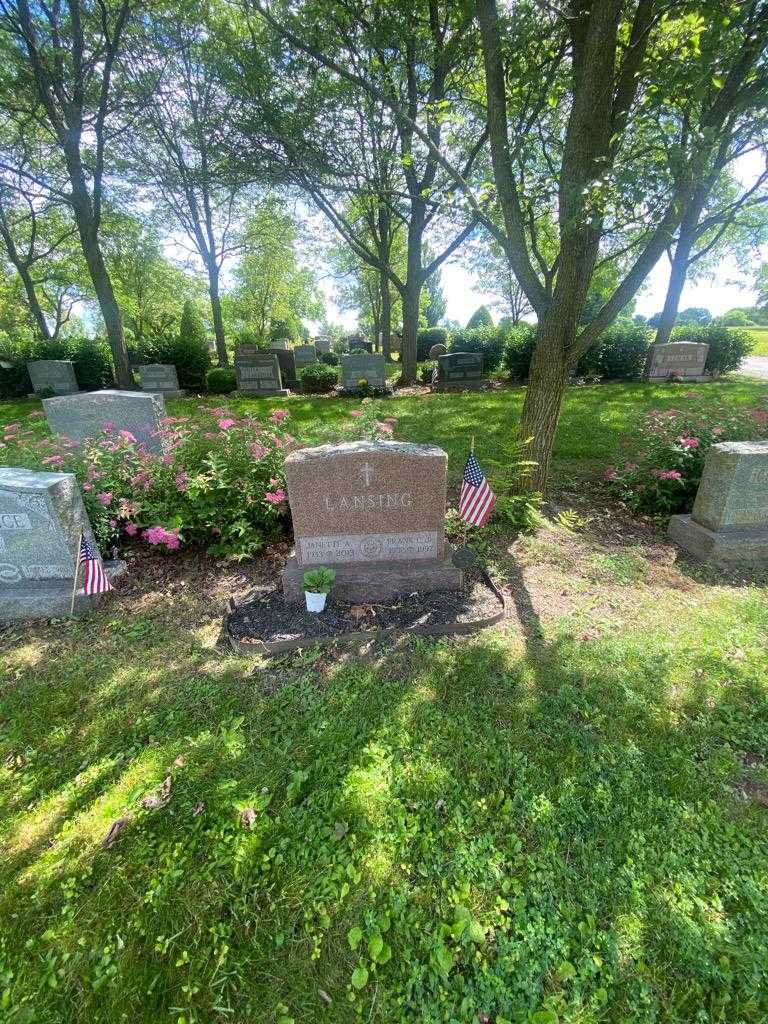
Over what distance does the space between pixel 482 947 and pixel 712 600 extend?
3.40 metres

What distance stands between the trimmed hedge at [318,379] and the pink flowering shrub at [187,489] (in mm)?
10349

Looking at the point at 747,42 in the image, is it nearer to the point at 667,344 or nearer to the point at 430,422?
the point at 430,422

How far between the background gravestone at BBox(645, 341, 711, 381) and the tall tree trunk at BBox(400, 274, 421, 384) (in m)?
7.89

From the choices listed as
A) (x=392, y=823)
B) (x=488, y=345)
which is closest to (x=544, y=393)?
(x=392, y=823)

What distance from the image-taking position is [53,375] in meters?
14.8

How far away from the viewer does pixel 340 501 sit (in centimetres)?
369

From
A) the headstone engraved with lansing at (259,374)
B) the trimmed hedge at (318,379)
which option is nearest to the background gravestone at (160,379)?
the headstone engraved with lansing at (259,374)

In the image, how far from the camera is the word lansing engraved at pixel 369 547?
150 inches

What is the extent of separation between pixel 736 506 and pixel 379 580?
12.3 ft

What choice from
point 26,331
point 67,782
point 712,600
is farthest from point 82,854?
point 26,331

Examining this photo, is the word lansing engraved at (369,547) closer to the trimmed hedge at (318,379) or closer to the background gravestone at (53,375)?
the trimmed hedge at (318,379)

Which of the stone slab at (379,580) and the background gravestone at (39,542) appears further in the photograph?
the stone slab at (379,580)

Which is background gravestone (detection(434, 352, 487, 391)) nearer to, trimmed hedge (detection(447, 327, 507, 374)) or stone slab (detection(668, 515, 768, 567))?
trimmed hedge (detection(447, 327, 507, 374))

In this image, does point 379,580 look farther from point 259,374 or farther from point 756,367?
point 756,367
